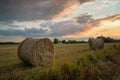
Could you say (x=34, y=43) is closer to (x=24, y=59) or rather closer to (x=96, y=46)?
(x=24, y=59)

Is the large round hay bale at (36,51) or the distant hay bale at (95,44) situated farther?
the distant hay bale at (95,44)

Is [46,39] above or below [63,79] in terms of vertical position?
above

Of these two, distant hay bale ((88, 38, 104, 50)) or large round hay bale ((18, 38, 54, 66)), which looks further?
distant hay bale ((88, 38, 104, 50))

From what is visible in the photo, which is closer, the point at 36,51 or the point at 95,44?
the point at 36,51

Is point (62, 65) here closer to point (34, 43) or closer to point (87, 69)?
point (87, 69)

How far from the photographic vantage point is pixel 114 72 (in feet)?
36.8

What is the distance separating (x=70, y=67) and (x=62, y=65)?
325 millimetres

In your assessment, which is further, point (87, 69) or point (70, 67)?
point (87, 69)

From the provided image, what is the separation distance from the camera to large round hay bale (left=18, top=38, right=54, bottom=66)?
42.4 feet

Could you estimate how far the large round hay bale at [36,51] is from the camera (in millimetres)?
12914

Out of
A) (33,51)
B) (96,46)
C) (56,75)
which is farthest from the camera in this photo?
(96,46)

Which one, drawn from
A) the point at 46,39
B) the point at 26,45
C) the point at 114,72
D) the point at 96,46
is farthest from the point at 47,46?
the point at 96,46

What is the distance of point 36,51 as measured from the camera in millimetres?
13312

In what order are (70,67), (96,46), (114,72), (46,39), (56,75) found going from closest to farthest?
(56,75) < (70,67) < (114,72) < (46,39) < (96,46)
